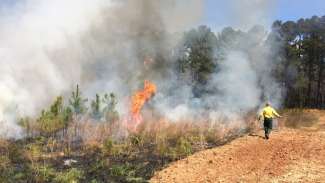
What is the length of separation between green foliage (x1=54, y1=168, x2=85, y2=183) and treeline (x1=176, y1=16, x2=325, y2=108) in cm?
3369

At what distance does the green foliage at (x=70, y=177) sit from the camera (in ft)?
52.0

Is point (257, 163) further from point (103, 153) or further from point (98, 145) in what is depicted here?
point (98, 145)

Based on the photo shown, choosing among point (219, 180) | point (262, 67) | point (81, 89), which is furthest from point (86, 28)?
point (219, 180)

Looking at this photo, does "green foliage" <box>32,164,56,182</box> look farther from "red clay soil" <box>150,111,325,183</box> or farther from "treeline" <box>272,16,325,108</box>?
"treeline" <box>272,16,325,108</box>

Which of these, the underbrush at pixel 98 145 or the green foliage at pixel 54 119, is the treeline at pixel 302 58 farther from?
the green foliage at pixel 54 119

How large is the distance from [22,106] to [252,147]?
15173mm

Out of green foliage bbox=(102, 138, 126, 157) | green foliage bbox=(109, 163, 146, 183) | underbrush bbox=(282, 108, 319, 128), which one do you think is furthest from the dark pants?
underbrush bbox=(282, 108, 319, 128)

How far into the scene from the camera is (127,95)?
135ft

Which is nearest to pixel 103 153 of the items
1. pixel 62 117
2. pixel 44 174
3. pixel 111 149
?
pixel 111 149

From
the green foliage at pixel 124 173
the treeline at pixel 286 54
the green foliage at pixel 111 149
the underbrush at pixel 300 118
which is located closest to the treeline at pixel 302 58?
the treeline at pixel 286 54

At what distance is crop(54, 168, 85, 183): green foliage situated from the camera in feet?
52.0

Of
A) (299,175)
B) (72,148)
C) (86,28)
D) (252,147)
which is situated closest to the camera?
(299,175)

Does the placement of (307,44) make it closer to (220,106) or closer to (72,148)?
(220,106)

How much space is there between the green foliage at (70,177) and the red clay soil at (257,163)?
255 cm
